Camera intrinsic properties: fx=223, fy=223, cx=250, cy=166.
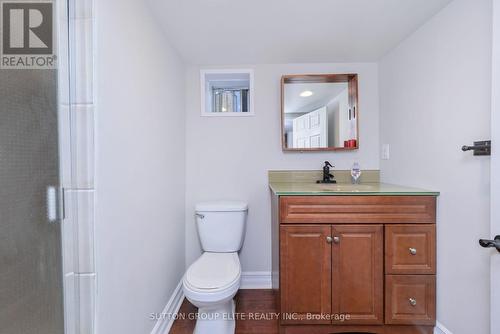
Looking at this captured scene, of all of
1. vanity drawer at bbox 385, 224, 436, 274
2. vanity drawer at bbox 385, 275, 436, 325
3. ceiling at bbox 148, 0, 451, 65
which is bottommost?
vanity drawer at bbox 385, 275, 436, 325

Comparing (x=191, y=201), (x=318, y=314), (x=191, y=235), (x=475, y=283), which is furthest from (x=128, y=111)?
(x=475, y=283)

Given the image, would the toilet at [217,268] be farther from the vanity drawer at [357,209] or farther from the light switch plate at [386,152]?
the light switch plate at [386,152]

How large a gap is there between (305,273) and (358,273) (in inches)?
12.6

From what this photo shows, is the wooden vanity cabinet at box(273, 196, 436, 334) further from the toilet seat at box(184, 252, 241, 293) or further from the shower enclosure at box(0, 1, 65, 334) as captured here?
the shower enclosure at box(0, 1, 65, 334)

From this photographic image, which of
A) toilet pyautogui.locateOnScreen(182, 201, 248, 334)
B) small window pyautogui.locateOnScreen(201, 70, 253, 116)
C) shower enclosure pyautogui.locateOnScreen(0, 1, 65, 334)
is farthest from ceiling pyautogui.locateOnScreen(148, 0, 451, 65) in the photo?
toilet pyautogui.locateOnScreen(182, 201, 248, 334)

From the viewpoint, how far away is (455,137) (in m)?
1.22

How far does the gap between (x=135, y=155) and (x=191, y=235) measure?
1.12m

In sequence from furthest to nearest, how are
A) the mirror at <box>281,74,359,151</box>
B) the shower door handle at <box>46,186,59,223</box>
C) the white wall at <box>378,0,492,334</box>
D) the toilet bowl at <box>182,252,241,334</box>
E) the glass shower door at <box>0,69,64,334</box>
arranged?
the mirror at <box>281,74,359,151</box>, the toilet bowl at <box>182,252,241,334</box>, the white wall at <box>378,0,492,334</box>, the shower door handle at <box>46,186,59,223</box>, the glass shower door at <box>0,69,64,334</box>

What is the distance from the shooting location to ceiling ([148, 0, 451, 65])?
1280mm

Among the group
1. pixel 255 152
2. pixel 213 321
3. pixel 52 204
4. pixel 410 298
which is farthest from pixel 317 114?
pixel 52 204

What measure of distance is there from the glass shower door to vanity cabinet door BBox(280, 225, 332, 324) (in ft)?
3.54

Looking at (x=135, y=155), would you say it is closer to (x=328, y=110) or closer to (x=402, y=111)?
(x=328, y=110)


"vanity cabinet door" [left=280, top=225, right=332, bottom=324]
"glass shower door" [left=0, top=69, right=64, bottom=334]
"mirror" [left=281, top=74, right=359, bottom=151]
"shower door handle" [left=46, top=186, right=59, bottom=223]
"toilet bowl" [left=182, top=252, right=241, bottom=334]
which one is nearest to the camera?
"glass shower door" [left=0, top=69, right=64, bottom=334]

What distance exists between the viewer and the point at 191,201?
79.5 inches
